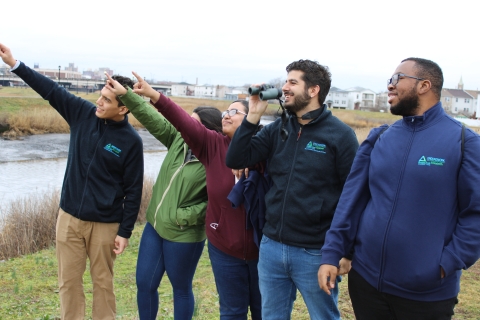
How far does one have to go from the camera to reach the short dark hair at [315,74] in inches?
119

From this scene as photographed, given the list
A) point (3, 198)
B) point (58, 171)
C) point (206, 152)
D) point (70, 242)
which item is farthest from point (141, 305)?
point (58, 171)

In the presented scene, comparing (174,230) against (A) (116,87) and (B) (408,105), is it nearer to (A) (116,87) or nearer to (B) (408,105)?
(A) (116,87)

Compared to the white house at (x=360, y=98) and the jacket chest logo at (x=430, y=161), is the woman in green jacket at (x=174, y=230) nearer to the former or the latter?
the jacket chest logo at (x=430, y=161)

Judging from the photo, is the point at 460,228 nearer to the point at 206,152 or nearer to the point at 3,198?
the point at 206,152

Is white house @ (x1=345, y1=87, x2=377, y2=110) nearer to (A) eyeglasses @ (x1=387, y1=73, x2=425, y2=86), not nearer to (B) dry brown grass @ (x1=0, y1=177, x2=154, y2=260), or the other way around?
(B) dry brown grass @ (x1=0, y1=177, x2=154, y2=260)

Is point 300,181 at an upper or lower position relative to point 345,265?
upper

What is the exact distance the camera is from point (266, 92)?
9.81 feet

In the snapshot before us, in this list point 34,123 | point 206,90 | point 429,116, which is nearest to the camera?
point 429,116

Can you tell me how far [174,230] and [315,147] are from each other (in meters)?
1.27

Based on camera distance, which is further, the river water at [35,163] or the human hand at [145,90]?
the river water at [35,163]

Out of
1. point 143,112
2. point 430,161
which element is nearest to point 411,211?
point 430,161

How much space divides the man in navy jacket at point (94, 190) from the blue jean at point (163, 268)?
0.81 feet

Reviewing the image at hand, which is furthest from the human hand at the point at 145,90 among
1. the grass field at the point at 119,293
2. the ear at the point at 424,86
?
the grass field at the point at 119,293

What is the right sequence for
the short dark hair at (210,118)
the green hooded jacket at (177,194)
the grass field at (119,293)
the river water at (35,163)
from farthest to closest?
the river water at (35,163)
the grass field at (119,293)
the short dark hair at (210,118)
the green hooded jacket at (177,194)
